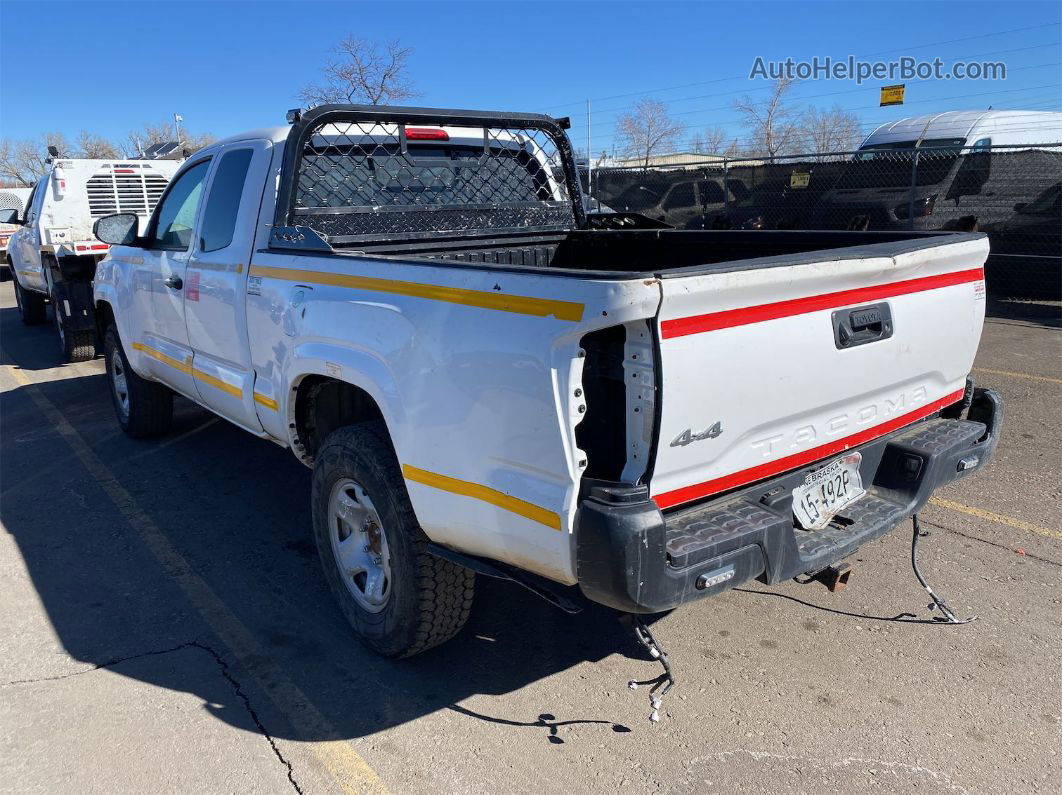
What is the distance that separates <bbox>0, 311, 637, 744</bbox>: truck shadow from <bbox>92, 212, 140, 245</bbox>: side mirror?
161 centimetres

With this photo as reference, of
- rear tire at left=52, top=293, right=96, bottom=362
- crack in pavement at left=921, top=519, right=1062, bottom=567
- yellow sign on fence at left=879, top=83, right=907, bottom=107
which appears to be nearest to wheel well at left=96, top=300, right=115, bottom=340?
rear tire at left=52, top=293, right=96, bottom=362

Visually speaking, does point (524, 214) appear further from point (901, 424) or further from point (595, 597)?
point (595, 597)

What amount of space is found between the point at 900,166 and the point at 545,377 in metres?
11.9

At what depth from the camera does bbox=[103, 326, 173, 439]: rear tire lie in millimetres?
6273

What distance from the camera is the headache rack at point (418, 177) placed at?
409cm

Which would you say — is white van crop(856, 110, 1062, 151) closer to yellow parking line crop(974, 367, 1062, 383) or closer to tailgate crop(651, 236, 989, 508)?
yellow parking line crop(974, 367, 1062, 383)

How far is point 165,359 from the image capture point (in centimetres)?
531

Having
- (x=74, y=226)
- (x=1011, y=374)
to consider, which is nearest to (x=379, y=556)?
(x=1011, y=374)

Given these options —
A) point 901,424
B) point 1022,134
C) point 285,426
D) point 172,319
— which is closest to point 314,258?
point 285,426

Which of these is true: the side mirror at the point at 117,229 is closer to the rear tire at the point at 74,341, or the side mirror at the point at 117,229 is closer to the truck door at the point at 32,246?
the rear tire at the point at 74,341

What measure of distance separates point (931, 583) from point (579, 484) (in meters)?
2.39

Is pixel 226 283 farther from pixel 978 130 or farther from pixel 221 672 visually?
pixel 978 130

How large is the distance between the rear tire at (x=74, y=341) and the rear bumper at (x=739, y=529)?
916 centimetres

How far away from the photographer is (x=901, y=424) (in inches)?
132
